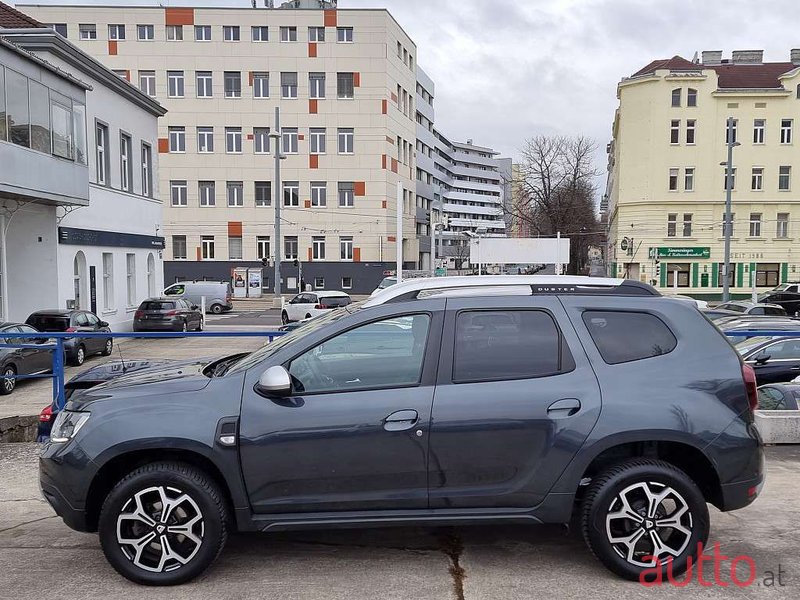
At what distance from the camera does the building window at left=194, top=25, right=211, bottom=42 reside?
172 feet

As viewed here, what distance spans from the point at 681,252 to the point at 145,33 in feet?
143

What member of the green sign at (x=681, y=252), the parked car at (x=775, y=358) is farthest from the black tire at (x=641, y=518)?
the green sign at (x=681, y=252)

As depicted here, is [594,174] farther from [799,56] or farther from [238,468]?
[238,468]

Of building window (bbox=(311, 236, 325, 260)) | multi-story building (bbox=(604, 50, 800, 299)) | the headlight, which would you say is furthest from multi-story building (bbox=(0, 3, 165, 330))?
multi-story building (bbox=(604, 50, 800, 299))

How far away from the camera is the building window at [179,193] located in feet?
178

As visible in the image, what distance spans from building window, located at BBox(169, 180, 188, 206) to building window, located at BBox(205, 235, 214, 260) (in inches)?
122

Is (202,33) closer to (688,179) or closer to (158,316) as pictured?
(158,316)

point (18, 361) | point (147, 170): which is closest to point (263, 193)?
point (147, 170)

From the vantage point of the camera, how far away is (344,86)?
5394 cm

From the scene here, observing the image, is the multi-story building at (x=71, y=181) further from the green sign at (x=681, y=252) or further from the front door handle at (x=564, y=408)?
the green sign at (x=681, y=252)

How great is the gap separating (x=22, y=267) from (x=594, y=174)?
56888 millimetres

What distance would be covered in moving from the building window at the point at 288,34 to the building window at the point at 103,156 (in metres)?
31.6

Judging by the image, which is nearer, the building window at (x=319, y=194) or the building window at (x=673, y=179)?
the building window at (x=673, y=179)

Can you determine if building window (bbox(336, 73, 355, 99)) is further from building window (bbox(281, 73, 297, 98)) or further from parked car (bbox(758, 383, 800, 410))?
parked car (bbox(758, 383, 800, 410))
